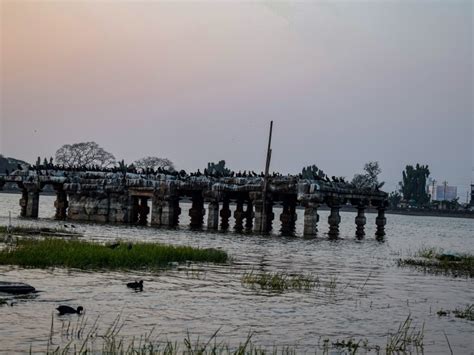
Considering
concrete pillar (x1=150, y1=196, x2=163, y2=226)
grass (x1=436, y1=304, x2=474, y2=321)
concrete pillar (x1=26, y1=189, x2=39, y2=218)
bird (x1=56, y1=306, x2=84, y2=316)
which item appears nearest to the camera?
bird (x1=56, y1=306, x2=84, y2=316)

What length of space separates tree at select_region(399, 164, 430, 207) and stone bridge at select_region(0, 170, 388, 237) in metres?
106

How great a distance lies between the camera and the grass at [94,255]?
22422 mm

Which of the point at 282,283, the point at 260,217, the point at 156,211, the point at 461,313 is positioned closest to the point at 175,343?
the point at 461,313

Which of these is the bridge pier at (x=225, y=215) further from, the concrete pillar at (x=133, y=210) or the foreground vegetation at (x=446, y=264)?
the foreground vegetation at (x=446, y=264)

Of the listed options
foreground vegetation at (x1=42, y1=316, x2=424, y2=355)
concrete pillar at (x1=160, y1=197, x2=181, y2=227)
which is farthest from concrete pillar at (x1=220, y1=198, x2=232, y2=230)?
foreground vegetation at (x1=42, y1=316, x2=424, y2=355)

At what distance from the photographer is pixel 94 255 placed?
78.0 ft

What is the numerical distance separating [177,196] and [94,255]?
31.1 meters

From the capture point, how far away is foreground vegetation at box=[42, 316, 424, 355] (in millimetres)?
12188

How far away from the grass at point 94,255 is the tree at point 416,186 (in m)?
140

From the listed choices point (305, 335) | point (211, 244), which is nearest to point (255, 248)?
point (211, 244)

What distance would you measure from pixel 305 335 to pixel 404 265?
1755cm

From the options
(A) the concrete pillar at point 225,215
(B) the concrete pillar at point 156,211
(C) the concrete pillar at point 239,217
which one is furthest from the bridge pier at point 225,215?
(B) the concrete pillar at point 156,211

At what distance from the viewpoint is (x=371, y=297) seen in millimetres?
20312

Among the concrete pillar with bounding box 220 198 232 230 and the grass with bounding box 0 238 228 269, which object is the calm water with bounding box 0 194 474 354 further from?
the concrete pillar with bounding box 220 198 232 230
